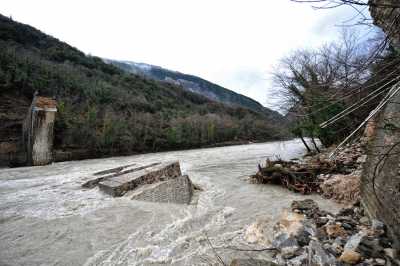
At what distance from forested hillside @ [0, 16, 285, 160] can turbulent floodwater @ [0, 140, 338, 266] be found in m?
9.99

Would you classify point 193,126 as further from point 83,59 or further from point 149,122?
point 83,59

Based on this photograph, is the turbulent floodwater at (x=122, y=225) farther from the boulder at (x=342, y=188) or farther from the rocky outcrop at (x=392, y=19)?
the rocky outcrop at (x=392, y=19)

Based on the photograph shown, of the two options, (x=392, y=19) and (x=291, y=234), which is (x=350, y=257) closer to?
(x=291, y=234)

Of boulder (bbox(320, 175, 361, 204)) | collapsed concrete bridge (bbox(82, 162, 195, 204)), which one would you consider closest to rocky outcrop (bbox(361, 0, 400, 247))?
boulder (bbox(320, 175, 361, 204))

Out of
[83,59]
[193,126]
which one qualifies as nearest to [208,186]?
[193,126]

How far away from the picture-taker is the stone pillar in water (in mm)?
11805

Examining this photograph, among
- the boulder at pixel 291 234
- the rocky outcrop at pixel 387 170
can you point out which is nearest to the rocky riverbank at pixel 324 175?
the rocky outcrop at pixel 387 170

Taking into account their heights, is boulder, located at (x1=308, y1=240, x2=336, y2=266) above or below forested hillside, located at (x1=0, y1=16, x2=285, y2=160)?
below

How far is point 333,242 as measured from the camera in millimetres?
2789

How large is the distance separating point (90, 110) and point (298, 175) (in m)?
16.3

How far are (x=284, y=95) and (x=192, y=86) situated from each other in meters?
60.4

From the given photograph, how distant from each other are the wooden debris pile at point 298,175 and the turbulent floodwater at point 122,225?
43cm

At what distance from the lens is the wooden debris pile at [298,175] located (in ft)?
20.3

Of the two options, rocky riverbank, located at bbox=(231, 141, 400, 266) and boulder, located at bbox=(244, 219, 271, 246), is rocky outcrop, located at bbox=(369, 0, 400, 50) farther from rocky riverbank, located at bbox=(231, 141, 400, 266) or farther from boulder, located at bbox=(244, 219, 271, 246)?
boulder, located at bbox=(244, 219, 271, 246)
